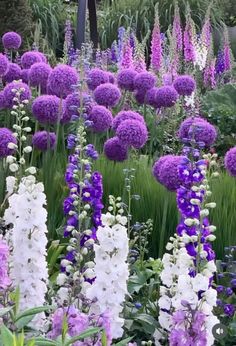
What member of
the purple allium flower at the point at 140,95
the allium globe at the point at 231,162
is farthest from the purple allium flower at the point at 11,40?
the allium globe at the point at 231,162

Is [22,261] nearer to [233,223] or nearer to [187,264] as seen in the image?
[187,264]

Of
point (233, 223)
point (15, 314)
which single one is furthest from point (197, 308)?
point (233, 223)

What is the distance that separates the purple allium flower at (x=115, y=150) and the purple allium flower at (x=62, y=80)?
434 millimetres

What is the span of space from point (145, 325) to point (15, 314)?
1.87ft

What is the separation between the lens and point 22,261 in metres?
2.13

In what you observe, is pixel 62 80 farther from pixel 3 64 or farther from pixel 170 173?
pixel 170 173

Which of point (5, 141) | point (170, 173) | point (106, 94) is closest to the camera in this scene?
point (170, 173)

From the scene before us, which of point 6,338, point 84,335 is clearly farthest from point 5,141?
point 6,338

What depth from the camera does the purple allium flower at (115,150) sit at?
3.73m

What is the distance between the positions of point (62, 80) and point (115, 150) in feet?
1.71

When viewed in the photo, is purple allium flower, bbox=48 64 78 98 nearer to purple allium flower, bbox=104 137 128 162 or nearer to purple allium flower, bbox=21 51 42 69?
purple allium flower, bbox=104 137 128 162

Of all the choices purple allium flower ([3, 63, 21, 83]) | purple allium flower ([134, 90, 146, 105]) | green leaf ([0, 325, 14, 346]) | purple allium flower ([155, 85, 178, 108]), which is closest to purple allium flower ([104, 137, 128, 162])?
purple allium flower ([155, 85, 178, 108])

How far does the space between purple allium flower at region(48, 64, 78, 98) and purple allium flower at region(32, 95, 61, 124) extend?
0.10m

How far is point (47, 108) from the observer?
12.7 feet
